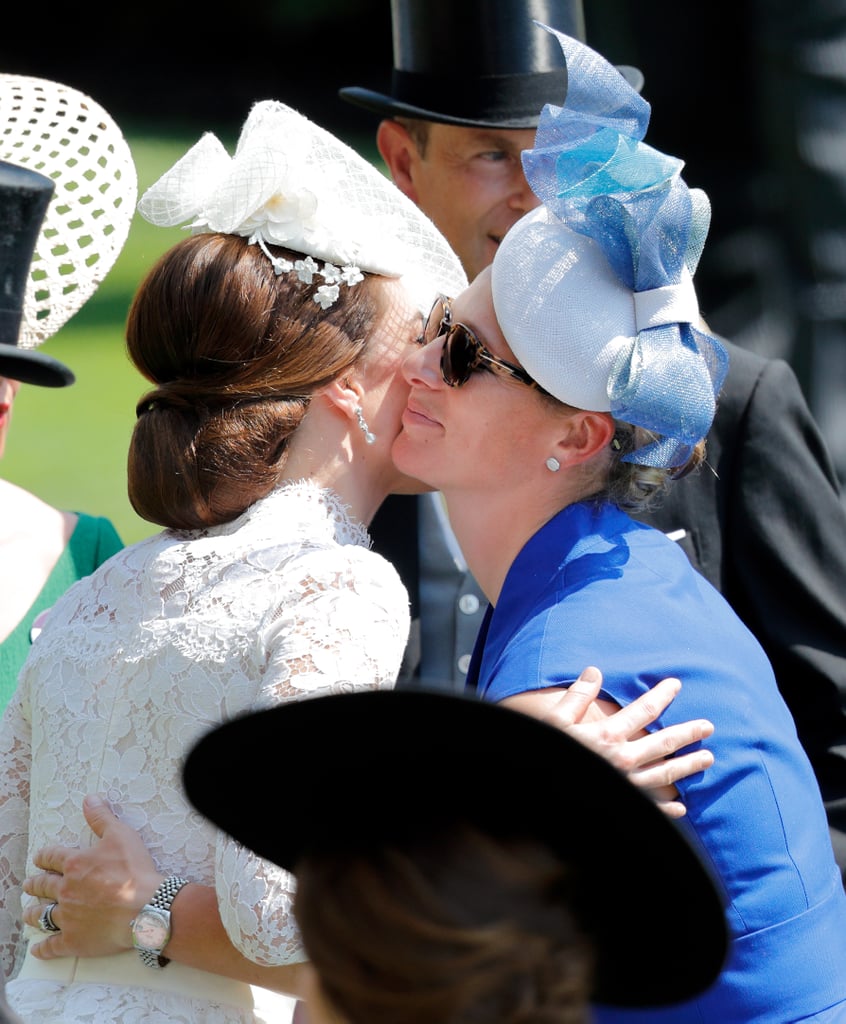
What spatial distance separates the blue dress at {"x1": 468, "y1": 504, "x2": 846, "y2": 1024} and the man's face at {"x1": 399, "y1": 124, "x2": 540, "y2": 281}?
163cm

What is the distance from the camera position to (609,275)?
2.22 metres

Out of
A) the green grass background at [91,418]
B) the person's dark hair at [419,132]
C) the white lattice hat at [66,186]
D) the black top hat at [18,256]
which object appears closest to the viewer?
the black top hat at [18,256]

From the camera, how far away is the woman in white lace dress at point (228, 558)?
195 cm

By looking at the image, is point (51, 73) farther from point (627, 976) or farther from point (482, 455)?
point (627, 976)

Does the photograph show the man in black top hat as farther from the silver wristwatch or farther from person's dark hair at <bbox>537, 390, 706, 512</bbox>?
the silver wristwatch

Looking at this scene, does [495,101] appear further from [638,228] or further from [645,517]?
[638,228]

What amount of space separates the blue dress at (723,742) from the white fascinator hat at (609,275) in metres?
0.25

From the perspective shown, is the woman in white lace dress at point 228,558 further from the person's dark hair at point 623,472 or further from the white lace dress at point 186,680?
the person's dark hair at point 623,472

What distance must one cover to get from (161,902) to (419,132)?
2.43 m

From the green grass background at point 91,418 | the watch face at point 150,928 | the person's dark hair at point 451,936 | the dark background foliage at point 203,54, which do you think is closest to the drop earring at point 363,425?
the watch face at point 150,928

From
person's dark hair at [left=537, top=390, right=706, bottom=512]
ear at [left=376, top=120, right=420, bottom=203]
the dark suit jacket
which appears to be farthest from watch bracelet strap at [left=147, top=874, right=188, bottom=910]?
ear at [left=376, top=120, right=420, bottom=203]

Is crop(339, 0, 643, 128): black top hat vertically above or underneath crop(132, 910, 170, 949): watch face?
above

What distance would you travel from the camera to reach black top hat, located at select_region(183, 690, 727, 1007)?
1161 millimetres

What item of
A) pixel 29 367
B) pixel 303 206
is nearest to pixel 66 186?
pixel 29 367
